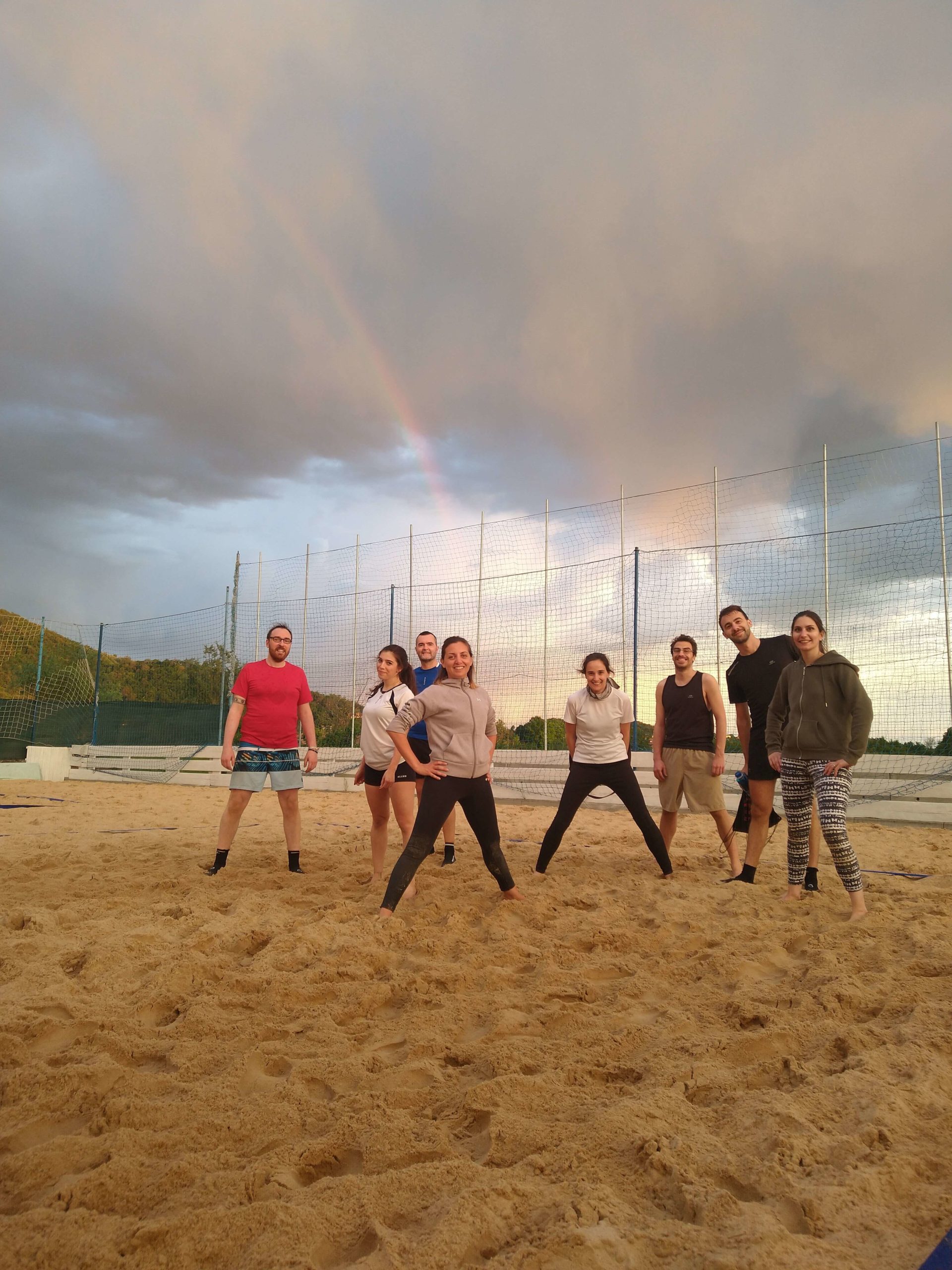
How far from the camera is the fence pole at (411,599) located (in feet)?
37.9

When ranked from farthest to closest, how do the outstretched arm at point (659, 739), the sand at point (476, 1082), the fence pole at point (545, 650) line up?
the fence pole at point (545, 650) → the outstretched arm at point (659, 739) → the sand at point (476, 1082)

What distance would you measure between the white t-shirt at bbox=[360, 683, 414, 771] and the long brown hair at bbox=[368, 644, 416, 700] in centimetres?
13

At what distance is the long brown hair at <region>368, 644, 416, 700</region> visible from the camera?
5277 mm

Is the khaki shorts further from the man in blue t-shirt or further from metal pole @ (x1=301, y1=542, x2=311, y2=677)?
metal pole @ (x1=301, y1=542, x2=311, y2=677)

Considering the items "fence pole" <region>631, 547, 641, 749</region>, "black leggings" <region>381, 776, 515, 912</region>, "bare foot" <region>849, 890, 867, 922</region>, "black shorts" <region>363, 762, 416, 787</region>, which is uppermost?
"fence pole" <region>631, 547, 641, 749</region>

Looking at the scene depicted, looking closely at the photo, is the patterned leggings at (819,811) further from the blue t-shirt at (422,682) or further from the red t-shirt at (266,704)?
the red t-shirt at (266,704)

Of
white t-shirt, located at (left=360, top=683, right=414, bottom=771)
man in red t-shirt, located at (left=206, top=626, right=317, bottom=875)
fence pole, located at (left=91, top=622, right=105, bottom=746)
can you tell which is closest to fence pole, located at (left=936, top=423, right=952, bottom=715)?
white t-shirt, located at (left=360, top=683, right=414, bottom=771)

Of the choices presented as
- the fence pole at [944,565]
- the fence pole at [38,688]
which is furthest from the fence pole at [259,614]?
the fence pole at [944,565]

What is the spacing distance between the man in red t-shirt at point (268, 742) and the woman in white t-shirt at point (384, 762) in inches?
17.5

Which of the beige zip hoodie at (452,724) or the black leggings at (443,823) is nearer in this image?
the black leggings at (443,823)

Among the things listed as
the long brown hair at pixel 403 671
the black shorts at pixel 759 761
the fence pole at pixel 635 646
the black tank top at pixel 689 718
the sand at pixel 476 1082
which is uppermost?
the fence pole at pixel 635 646

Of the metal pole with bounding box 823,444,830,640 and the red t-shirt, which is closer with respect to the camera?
the red t-shirt

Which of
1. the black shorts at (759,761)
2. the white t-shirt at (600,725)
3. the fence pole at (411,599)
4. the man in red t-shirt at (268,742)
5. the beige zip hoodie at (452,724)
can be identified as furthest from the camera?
the fence pole at (411,599)

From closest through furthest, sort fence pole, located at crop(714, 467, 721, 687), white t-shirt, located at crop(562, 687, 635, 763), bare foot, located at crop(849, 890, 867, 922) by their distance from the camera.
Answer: bare foot, located at crop(849, 890, 867, 922), white t-shirt, located at crop(562, 687, 635, 763), fence pole, located at crop(714, 467, 721, 687)
